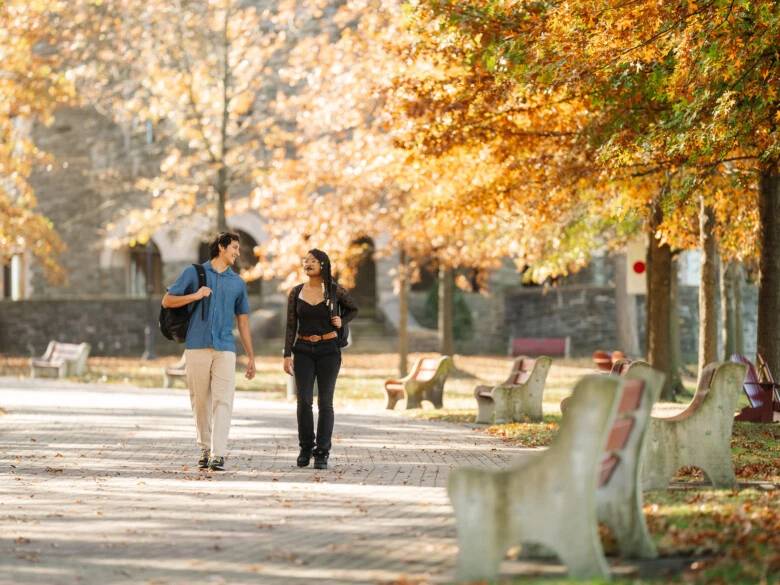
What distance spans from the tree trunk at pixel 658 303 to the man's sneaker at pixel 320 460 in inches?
373

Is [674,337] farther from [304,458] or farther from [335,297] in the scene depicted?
[335,297]

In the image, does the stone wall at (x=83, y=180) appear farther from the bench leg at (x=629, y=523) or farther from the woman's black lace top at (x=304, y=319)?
the bench leg at (x=629, y=523)

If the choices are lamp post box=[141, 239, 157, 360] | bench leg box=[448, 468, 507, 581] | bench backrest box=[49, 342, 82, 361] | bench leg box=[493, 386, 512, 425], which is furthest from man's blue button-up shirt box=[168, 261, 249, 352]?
lamp post box=[141, 239, 157, 360]

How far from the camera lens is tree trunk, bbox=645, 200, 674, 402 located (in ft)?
62.6

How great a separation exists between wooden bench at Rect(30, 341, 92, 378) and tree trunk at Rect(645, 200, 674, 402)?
14.1 meters

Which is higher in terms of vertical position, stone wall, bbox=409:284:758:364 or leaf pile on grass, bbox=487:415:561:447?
stone wall, bbox=409:284:758:364

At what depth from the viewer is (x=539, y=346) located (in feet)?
115

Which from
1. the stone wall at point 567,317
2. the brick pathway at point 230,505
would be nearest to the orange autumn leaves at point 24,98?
the stone wall at point 567,317

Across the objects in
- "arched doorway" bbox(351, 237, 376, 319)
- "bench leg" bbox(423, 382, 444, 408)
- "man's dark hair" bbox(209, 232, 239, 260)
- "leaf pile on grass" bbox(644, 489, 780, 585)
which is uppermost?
"arched doorway" bbox(351, 237, 376, 319)

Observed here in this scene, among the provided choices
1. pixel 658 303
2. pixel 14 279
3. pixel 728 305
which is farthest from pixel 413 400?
pixel 14 279

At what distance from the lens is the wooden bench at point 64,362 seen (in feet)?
92.6

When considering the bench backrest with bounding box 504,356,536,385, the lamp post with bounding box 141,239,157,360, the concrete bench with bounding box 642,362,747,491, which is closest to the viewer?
the concrete bench with bounding box 642,362,747,491

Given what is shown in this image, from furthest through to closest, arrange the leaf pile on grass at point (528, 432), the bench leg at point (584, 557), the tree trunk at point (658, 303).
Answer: the tree trunk at point (658, 303)
the leaf pile on grass at point (528, 432)
the bench leg at point (584, 557)

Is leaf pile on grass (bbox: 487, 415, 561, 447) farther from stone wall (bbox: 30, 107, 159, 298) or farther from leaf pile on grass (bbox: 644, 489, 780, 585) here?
stone wall (bbox: 30, 107, 159, 298)
